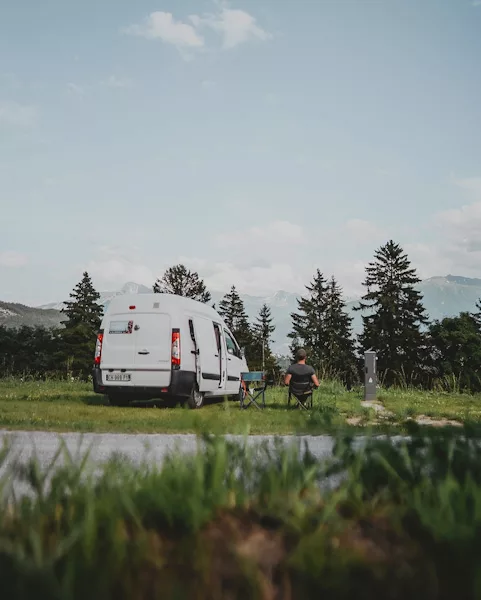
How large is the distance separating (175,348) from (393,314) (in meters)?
68.6

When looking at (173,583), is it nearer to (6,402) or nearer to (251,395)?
(251,395)

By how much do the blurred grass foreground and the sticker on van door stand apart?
12574mm

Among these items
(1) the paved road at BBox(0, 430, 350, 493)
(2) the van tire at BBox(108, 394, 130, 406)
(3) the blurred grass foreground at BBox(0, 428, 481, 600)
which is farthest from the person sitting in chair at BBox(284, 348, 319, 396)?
(3) the blurred grass foreground at BBox(0, 428, 481, 600)

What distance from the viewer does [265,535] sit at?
2.27 m

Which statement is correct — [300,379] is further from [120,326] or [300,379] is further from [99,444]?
[99,444]

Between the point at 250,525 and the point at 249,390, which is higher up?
the point at 249,390

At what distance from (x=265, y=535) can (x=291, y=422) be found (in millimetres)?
1276

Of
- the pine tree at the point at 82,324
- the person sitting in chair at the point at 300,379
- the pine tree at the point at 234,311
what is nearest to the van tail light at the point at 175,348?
the person sitting in chair at the point at 300,379

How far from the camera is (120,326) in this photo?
16.0 metres

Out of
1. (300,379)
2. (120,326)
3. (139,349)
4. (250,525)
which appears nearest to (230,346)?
(139,349)

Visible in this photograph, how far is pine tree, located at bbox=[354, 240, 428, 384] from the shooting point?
77.6m

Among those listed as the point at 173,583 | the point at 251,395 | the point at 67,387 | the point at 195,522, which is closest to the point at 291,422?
the point at 195,522

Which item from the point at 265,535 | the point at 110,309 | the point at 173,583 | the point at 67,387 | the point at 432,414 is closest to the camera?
the point at 173,583

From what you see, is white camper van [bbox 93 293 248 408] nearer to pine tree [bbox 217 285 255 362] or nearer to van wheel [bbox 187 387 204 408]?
van wheel [bbox 187 387 204 408]
